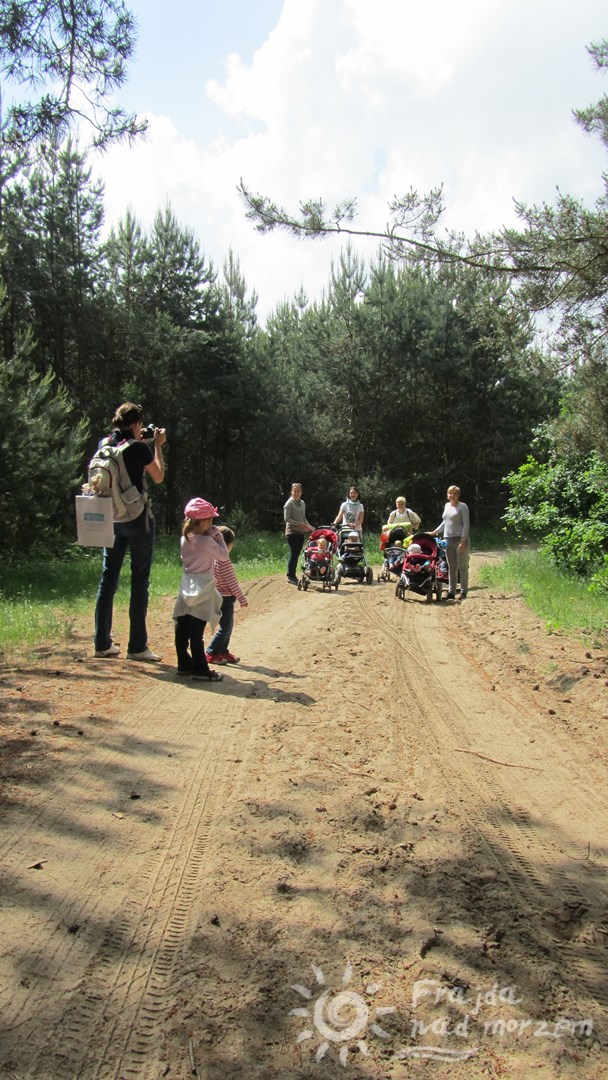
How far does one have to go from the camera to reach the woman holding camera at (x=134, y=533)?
7.47 m

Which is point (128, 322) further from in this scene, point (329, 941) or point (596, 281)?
point (329, 941)

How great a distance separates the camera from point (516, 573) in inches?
632

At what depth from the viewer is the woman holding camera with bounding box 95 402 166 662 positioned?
7.47 m

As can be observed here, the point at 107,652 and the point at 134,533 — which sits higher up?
the point at 134,533

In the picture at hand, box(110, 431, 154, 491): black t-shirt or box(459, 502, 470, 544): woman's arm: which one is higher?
box(110, 431, 154, 491): black t-shirt

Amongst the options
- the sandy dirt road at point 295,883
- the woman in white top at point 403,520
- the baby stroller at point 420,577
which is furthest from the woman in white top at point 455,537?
the sandy dirt road at point 295,883

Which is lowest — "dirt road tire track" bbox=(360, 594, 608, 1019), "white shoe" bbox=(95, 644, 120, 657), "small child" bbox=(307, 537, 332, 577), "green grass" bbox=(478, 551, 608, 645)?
"dirt road tire track" bbox=(360, 594, 608, 1019)

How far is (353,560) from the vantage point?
1755cm

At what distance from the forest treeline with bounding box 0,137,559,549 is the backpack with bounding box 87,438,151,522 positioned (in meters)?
22.6

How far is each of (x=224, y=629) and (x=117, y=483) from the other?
198 cm

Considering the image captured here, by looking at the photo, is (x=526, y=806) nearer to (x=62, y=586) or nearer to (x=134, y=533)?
(x=134, y=533)

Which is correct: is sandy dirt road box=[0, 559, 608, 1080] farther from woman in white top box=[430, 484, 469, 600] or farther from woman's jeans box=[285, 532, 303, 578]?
woman's jeans box=[285, 532, 303, 578]

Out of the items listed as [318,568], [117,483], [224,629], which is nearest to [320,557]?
[318,568]

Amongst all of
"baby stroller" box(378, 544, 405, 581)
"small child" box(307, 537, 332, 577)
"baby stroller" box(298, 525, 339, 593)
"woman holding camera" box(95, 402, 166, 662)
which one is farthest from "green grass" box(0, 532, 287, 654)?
"baby stroller" box(378, 544, 405, 581)
